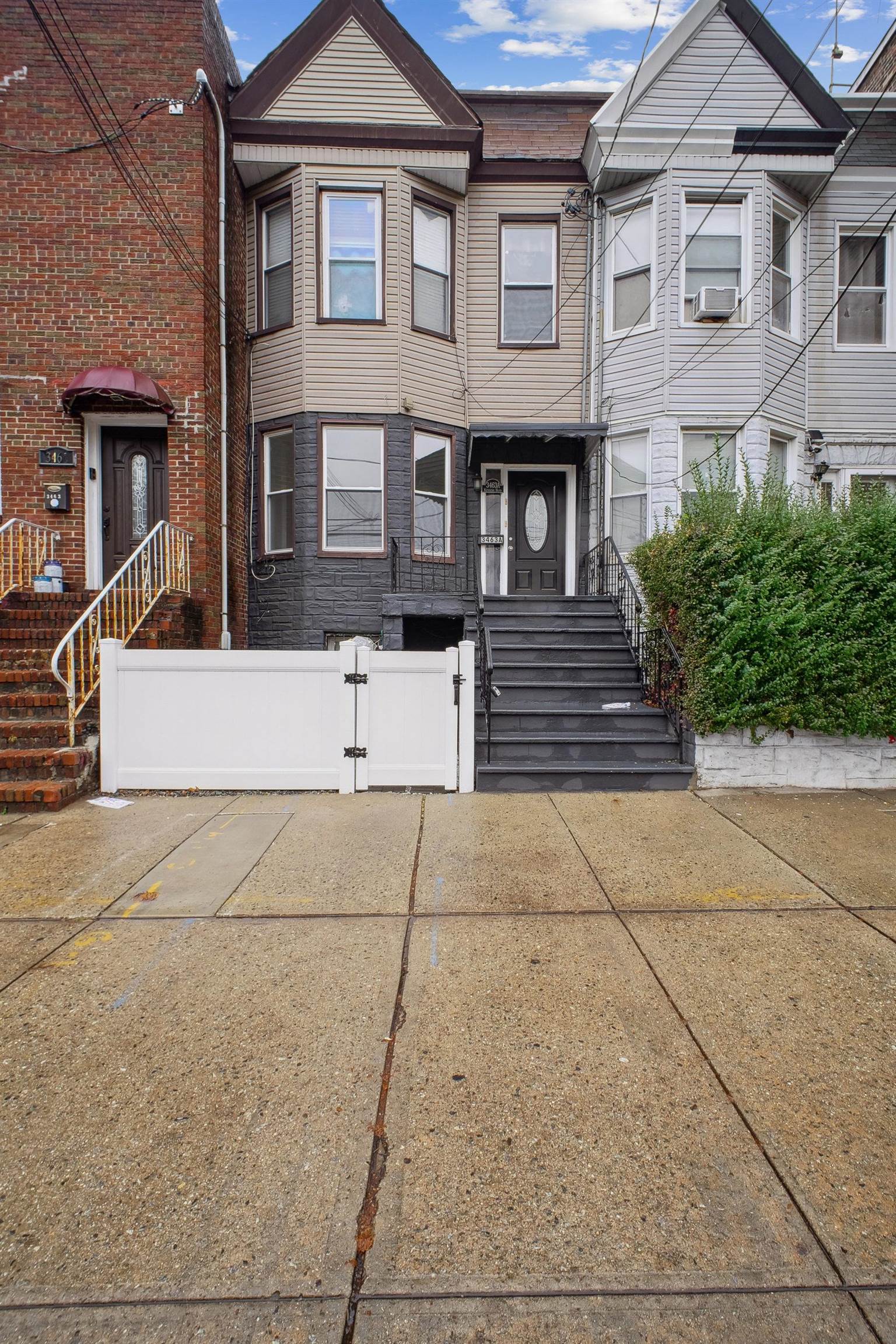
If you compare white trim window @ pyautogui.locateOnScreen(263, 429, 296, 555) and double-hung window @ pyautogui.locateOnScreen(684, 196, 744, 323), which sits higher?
double-hung window @ pyautogui.locateOnScreen(684, 196, 744, 323)

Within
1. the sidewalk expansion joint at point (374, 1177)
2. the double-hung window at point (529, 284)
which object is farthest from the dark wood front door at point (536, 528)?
the sidewalk expansion joint at point (374, 1177)

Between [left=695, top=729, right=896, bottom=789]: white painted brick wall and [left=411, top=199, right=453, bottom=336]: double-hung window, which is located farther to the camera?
[left=411, top=199, right=453, bottom=336]: double-hung window

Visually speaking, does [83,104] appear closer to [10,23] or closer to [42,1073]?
[10,23]

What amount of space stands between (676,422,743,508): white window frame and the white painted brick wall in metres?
4.67

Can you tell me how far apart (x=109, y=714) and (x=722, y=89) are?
11487mm

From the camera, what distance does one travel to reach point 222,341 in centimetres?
922

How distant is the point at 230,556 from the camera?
9539 mm

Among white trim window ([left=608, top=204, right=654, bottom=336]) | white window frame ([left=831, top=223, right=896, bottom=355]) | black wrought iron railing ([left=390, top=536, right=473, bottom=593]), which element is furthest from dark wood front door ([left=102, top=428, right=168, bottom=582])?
white window frame ([left=831, top=223, right=896, bottom=355])

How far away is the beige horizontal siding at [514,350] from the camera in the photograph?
34.3 ft

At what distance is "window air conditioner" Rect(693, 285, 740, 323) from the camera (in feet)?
31.2

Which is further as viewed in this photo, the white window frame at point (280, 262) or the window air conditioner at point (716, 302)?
the white window frame at point (280, 262)

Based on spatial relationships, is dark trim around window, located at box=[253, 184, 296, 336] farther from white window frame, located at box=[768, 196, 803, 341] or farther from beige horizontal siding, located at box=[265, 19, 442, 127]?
white window frame, located at box=[768, 196, 803, 341]

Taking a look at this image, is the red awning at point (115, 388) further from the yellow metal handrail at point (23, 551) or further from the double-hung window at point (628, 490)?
the double-hung window at point (628, 490)

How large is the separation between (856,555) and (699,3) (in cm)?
875
